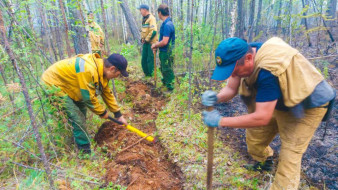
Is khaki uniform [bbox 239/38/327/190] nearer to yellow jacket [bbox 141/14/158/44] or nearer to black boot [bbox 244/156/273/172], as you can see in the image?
black boot [bbox 244/156/273/172]

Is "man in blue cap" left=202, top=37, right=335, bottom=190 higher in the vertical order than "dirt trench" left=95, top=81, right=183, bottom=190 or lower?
higher

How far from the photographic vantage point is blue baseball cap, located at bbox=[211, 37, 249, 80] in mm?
1802

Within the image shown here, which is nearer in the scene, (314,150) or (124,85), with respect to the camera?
(314,150)

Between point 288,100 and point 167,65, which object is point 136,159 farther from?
point 167,65

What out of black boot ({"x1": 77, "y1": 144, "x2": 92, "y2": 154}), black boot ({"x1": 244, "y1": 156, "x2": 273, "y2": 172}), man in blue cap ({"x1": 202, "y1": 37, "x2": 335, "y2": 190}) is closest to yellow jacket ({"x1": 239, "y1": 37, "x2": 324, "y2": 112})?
man in blue cap ({"x1": 202, "y1": 37, "x2": 335, "y2": 190})

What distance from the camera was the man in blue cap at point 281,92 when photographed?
1771mm

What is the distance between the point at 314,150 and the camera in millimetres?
3025

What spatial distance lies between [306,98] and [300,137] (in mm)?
455

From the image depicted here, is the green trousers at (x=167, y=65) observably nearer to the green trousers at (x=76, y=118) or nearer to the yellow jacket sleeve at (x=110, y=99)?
the yellow jacket sleeve at (x=110, y=99)

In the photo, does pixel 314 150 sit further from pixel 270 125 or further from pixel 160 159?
pixel 160 159

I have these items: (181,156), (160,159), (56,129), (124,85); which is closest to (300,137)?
(181,156)

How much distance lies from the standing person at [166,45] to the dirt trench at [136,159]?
1246mm

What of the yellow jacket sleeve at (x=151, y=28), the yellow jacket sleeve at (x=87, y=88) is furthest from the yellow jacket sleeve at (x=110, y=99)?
the yellow jacket sleeve at (x=151, y=28)

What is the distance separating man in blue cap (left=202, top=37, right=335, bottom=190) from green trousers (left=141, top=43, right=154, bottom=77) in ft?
13.7
